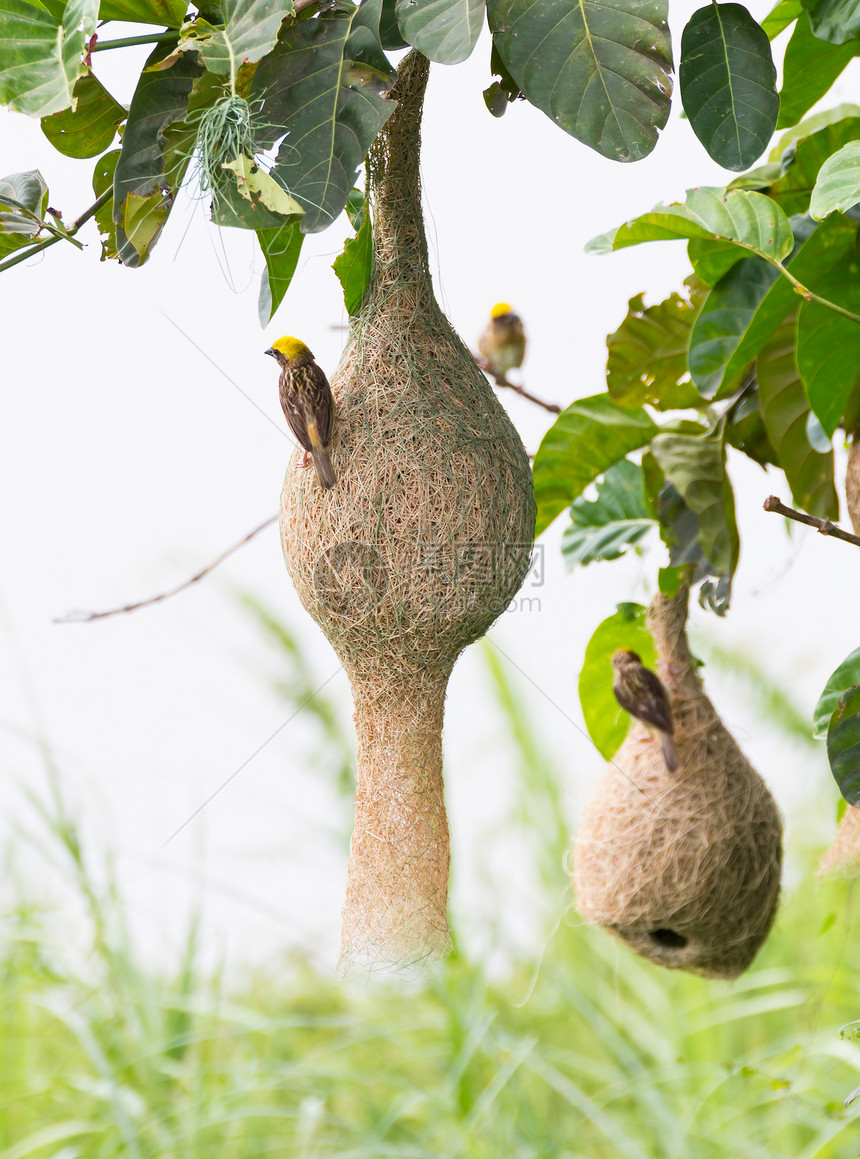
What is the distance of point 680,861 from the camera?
1.21 meters

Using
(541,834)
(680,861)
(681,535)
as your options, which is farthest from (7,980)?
(681,535)

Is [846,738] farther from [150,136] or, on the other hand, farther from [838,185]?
[150,136]

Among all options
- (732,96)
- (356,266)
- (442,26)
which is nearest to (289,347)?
(356,266)

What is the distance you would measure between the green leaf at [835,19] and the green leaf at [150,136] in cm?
53

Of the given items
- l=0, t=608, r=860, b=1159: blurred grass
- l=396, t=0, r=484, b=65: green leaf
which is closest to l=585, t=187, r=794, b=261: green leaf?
l=396, t=0, r=484, b=65: green leaf

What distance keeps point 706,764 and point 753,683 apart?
179 centimetres

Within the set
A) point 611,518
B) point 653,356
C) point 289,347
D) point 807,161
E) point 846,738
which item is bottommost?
point 846,738

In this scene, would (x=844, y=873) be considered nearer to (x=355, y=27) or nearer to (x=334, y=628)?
(x=334, y=628)

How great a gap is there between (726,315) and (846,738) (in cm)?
48

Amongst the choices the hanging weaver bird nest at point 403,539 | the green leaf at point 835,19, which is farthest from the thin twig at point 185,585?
the green leaf at point 835,19

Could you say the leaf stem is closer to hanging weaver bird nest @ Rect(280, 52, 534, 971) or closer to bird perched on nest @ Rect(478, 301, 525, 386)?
hanging weaver bird nest @ Rect(280, 52, 534, 971)

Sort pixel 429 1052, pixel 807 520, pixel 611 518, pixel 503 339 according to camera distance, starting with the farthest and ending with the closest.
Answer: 1. pixel 429 1052
2. pixel 503 339
3. pixel 611 518
4. pixel 807 520

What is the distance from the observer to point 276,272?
884 mm

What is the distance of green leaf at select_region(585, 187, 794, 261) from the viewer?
0.91 meters
